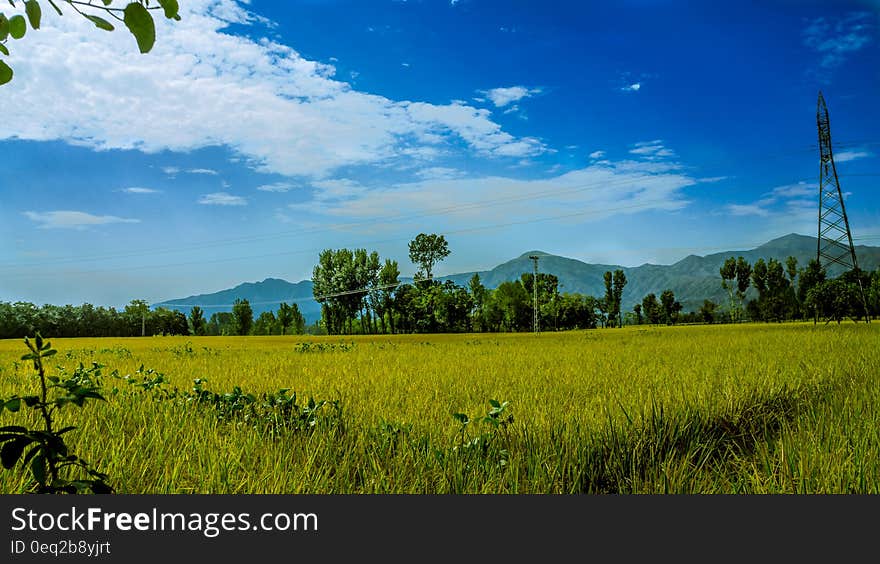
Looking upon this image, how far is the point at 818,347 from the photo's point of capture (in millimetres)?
9898

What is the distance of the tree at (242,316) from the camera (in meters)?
48.3

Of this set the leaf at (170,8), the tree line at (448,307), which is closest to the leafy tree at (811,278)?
the tree line at (448,307)

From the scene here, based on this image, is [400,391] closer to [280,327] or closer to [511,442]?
[511,442]

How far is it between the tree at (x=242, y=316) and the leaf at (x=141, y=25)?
48992mm

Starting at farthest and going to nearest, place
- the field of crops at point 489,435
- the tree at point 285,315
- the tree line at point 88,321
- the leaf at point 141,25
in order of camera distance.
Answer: the tree at point 285,315 < the tree line at point 88,321 < the field of crops at point 489,435 < the leaf at point 141,25

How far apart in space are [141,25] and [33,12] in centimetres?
37

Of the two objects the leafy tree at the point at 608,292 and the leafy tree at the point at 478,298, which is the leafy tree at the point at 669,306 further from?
the leafy tree at the point at 478,298

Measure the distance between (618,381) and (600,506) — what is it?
14.0 feet

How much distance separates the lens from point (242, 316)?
49156mm

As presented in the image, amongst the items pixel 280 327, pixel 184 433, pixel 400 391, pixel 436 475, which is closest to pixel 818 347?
pixel 400 391

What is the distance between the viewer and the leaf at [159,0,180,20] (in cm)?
135

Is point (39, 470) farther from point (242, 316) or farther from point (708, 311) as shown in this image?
point (708, 311)

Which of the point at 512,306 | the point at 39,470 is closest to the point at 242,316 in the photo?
the point at 512,306

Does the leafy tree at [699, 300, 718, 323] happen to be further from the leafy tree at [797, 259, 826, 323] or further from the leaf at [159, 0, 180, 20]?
the leaf at [159, 0, 180, 20]
